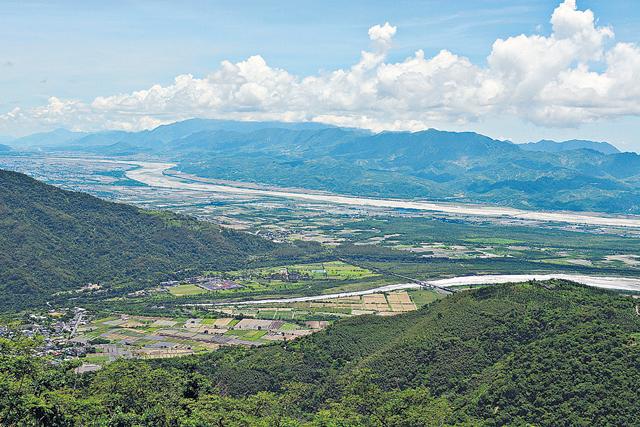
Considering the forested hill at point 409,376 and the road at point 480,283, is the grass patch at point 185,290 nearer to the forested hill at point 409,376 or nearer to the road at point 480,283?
the road at point 480,283

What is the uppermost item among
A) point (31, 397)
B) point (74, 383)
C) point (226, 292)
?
point (31, 397)

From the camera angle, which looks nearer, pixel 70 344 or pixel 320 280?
pixel 70 344

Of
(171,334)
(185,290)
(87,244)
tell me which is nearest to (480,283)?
(185,290)

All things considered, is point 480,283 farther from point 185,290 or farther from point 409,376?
point 409,376

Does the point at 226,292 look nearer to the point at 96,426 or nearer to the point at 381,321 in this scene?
the point at 381,321

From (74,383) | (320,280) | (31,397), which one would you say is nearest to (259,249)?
(320,280)

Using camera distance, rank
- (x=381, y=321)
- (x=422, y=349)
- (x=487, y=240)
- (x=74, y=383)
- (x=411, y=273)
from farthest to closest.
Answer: (x=487, y=240) → (x=411, y=273) → (x=381, y=321) → (x=422, y=349) → (x=74, y=383)
